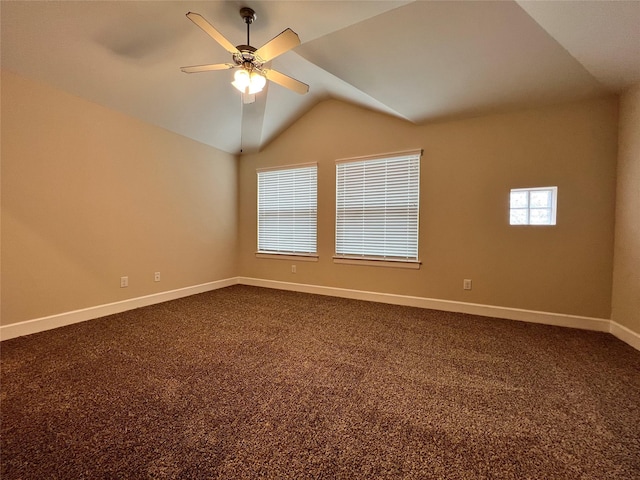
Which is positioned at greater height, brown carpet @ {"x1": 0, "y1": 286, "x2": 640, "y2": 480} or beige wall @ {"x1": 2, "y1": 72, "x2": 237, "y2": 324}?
beige wall @ {"x1": 2, "y1": 72, "x2": 237, "y2": 324}

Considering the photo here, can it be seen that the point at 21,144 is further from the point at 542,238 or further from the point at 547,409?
the point at 542,238

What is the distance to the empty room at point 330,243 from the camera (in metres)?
1.36

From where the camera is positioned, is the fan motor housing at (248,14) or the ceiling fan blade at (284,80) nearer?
the fan motor housing at (248,14)

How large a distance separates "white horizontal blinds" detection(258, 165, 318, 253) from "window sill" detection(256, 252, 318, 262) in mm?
63

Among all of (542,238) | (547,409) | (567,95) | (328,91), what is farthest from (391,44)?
(547,409)

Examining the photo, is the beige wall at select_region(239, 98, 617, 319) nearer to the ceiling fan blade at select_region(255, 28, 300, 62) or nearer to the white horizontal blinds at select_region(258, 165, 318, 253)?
the white horizontal blinds at select_region(258, 165, 318, 253)

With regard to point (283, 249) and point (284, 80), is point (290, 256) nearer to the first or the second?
point (283, 249)

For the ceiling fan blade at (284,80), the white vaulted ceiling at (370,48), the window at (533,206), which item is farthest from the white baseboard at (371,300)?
the ceiling fan blade at (284,80)

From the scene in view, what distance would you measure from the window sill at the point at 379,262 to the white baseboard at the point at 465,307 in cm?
41

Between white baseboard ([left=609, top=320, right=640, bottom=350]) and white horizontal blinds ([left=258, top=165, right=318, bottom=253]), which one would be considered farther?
white horizontal blinds ([left=258, top=165, right=318, bottom=253])

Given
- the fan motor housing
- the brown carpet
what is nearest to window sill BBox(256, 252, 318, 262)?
the brown carpet

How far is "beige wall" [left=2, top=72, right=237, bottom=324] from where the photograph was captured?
2.51 m

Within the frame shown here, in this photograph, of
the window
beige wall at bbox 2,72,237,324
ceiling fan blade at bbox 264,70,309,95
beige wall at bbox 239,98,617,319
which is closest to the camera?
ceiling fan blade at bbox 264,70,309,95

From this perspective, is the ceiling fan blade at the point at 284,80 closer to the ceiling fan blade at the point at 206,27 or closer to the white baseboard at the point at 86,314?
the ceiling fan blade at the point at 206,27
